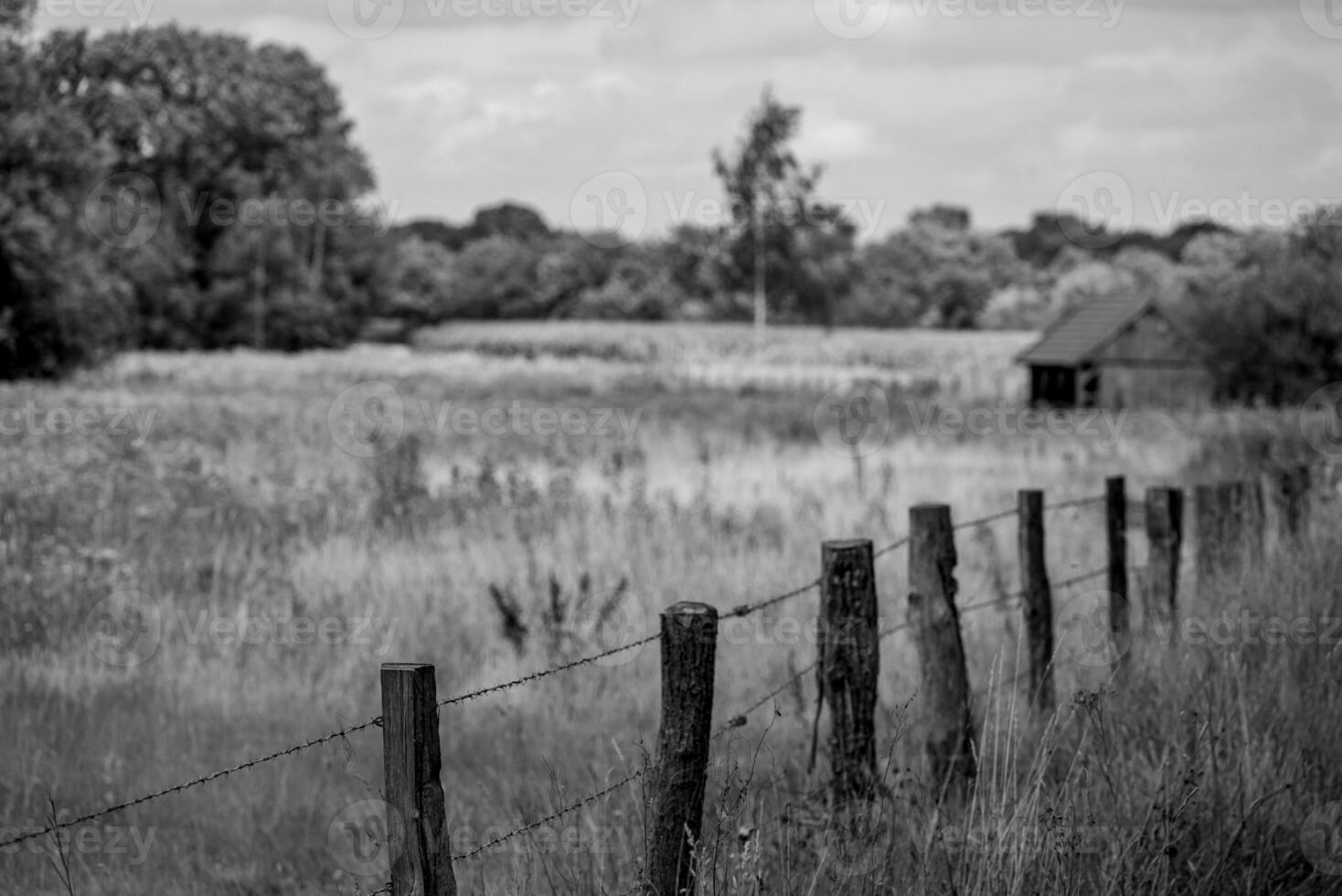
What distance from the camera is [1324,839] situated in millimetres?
3955

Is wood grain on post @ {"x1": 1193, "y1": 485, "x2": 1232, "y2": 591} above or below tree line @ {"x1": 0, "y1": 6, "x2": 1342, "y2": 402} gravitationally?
below

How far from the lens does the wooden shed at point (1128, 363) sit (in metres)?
28.4

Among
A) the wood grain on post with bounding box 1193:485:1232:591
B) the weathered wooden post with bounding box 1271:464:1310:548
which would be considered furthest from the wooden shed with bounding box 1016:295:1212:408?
the wood grain on post with bounding box 1193:485:1232:591

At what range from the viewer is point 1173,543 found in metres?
6.94

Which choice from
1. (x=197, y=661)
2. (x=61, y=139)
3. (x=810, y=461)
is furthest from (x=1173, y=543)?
(x=61, y=139)

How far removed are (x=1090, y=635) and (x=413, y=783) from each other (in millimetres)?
5112

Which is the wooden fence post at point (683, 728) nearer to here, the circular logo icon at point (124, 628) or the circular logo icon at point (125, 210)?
the circular logo icon at point (124, 628)

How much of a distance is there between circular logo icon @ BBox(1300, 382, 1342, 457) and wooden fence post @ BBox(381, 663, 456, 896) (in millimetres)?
12964

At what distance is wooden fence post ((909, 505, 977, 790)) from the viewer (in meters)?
4.77

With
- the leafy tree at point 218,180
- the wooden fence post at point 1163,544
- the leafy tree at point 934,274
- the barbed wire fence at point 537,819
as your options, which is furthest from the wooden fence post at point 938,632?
the leafy tree at point 934,274

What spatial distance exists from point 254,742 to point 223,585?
10.1 ft

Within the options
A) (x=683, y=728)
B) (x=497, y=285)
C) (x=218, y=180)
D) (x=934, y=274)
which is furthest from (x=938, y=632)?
(x=934, y=274)

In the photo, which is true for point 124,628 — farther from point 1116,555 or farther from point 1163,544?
point 1163,544

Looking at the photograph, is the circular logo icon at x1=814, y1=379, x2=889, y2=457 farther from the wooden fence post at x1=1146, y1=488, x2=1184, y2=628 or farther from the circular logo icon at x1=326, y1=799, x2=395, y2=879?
the circular logo icon at x1=326, y1=799, x2=395, y2=879
